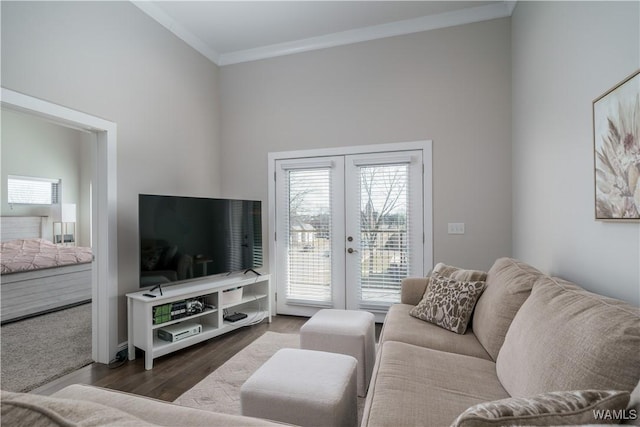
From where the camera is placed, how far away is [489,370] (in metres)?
1.45

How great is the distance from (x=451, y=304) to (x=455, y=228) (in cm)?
137

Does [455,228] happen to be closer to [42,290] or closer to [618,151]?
[618,151]

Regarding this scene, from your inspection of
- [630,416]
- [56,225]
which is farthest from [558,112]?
[56,225]

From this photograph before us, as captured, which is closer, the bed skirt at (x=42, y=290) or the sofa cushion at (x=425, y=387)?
the sofa cushion at (x=425, y=387)

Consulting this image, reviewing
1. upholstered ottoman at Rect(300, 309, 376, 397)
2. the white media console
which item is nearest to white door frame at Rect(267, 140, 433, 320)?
the white media console

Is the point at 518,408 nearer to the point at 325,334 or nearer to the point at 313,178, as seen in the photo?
the point at 325,334

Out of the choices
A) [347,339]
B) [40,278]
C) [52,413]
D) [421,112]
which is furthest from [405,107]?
[40,278]

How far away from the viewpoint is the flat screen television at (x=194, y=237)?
104 inches

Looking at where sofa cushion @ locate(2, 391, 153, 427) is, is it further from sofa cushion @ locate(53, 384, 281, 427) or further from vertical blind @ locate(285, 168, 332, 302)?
vertical blind @ locate(285, 168, 332, 302)

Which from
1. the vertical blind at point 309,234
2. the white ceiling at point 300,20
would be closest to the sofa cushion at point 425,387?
the vertical blind at point 309,234

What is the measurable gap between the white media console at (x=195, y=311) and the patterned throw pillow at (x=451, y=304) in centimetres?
188

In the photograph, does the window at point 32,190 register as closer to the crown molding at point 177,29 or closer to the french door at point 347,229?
the crown molding at point 177,29

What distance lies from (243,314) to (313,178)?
5.81 ft

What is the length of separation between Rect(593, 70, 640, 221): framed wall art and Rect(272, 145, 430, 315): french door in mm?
1824
